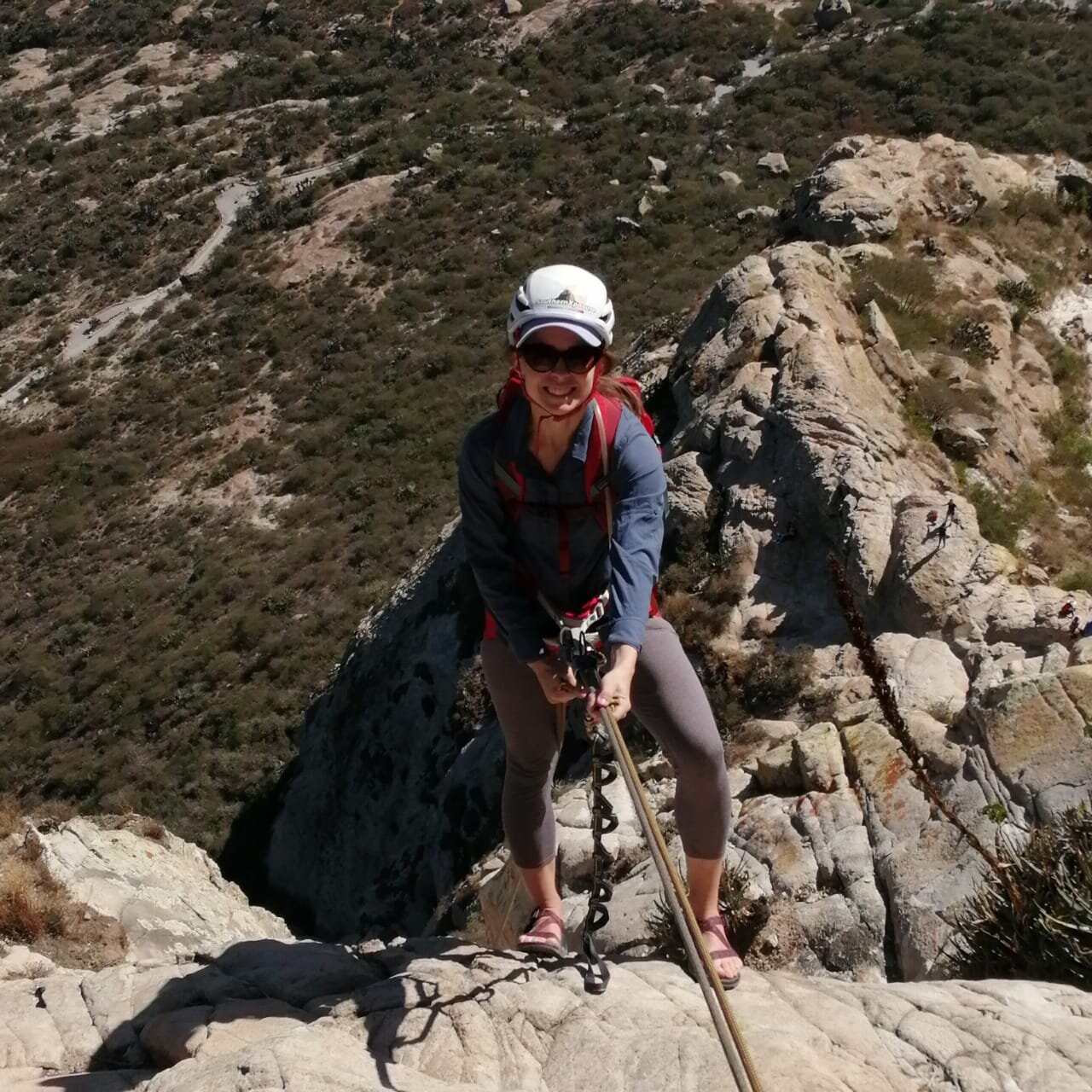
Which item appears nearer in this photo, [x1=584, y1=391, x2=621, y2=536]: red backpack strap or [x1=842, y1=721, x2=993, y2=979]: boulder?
[x1=584, y1=391, x2=621, y2=536]: red backpack strap

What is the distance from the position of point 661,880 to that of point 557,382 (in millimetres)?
1524

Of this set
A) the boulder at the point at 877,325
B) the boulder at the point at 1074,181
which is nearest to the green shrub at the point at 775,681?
the boulder at the point at 877,325

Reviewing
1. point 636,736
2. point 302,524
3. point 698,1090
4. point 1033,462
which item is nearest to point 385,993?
point 698,1090

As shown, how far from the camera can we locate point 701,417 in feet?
31.3

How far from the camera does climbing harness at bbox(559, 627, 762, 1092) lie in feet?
7.20

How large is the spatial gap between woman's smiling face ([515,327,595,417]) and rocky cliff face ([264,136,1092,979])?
2984mm

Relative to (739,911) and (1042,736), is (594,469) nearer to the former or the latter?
(739,911)

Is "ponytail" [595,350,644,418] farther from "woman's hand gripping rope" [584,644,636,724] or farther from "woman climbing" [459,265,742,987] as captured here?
"woman's hand gripping rope" [584,644,636,724]

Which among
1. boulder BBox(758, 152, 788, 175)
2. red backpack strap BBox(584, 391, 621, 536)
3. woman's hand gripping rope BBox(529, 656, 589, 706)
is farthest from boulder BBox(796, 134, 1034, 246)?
boulder BBox(758, 152, 788, 175)

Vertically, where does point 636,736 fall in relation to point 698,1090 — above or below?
below

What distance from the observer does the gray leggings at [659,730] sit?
10.3 ft

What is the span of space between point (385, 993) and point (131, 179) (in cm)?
4703

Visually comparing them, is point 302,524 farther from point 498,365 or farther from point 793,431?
point 793,431

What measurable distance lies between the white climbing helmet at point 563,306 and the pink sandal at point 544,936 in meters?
2.29
